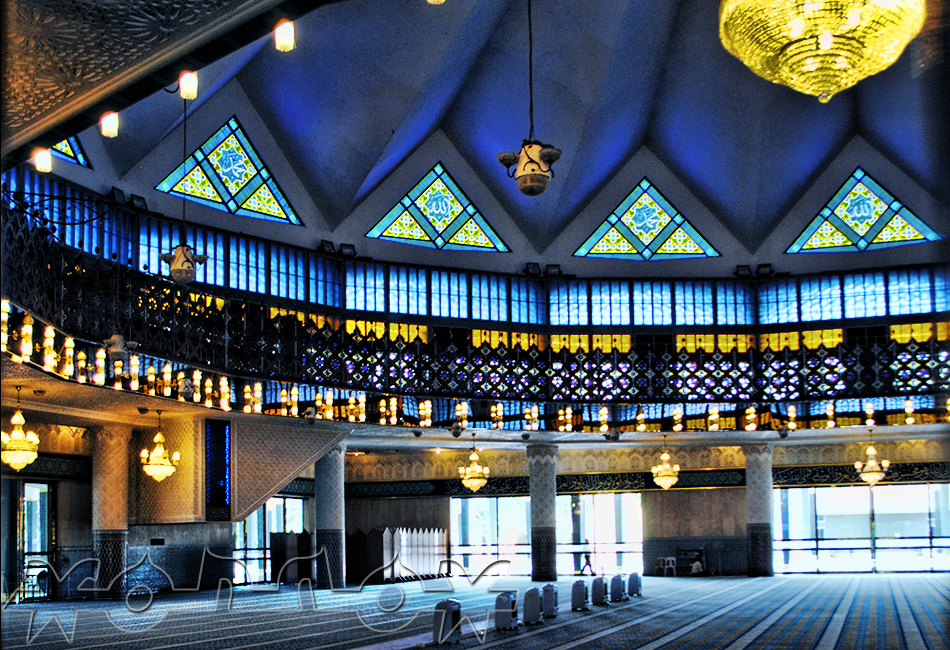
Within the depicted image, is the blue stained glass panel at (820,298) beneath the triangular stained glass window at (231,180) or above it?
beneath

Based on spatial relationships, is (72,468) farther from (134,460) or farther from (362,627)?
(362,627)

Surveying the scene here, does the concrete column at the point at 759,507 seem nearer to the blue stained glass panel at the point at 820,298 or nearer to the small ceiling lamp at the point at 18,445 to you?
the blue stained glass panel at the point at 820,298

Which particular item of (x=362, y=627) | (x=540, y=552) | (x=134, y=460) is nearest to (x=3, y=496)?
(x=362, y=627)

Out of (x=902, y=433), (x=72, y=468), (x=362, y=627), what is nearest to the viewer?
(x=362, y=627)

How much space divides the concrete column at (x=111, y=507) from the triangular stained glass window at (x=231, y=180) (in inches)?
225

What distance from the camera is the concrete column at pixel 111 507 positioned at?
78.8 feet

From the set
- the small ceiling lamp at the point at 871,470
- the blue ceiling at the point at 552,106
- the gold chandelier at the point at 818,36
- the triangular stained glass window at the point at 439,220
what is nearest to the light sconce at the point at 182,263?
the blue ceiling at the point at 552,106

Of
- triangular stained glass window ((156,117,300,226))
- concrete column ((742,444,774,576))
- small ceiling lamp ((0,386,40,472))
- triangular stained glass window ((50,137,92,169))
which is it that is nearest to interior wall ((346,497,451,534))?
concrete column ((742,444,774,576))

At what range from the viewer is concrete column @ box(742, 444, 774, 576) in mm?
31281

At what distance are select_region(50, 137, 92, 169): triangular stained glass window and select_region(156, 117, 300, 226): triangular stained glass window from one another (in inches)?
88.1

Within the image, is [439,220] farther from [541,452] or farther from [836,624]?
[836,624]

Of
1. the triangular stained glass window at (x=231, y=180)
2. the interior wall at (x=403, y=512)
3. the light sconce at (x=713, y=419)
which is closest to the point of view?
the triangular stained glass window at (x=231, y=180)

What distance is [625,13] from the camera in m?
25.2

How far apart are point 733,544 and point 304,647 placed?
2159cm
